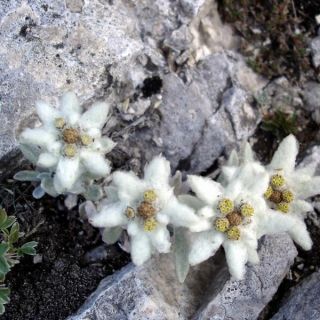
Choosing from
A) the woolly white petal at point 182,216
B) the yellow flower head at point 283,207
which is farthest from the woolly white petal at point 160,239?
the yellow flower head at point 283,207

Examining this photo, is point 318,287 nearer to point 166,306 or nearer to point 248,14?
point 166,306

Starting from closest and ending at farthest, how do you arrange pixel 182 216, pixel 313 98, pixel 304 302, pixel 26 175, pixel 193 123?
pixel 182 216
pixel 304 302
pixel 26 175
pixel 193 123
pixel 313 98

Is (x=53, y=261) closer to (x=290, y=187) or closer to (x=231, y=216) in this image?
(x=231, y=216)

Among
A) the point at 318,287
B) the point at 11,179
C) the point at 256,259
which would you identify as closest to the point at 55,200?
the point at 11,179

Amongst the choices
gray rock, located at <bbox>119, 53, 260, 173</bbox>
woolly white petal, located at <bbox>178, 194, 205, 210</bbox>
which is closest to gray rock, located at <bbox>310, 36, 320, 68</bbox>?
gray rock, located at <bbox>119, 53, 260, 173</bbox>

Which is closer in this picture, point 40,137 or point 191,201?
point 40,137

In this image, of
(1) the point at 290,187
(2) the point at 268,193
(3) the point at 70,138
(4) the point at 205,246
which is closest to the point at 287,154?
(1) the point at 290,187
